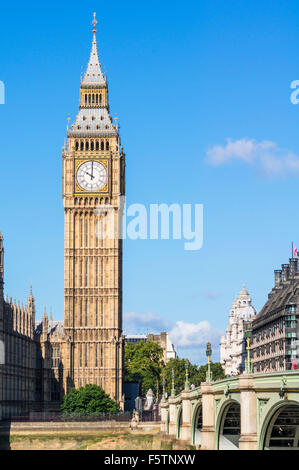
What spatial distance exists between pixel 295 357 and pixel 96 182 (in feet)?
158

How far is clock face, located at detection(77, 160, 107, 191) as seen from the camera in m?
157

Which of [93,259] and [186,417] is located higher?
[93,259]

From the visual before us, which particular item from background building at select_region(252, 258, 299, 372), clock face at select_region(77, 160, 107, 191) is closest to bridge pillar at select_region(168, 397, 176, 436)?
background building at select_region(252, 258, 299, 372)

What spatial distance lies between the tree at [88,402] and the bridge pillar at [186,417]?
4427cm

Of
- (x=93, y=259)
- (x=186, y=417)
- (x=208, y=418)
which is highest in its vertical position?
(x=93, y=259)

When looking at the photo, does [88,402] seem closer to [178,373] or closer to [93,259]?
[93,259]

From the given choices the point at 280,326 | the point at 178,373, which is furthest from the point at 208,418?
the point at 178,373

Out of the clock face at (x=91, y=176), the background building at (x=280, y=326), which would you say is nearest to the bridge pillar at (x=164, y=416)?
the background building at (x=280, y=326)

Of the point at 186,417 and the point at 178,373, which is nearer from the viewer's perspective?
the point at 186,417

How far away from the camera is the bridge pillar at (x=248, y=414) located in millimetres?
62344

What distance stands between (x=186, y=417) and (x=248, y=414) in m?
34.8

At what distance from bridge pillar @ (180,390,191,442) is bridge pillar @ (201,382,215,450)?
1602cm

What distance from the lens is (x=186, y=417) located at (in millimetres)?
96625

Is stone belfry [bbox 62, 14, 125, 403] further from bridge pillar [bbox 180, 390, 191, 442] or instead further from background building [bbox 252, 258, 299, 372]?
bridge pillar [bbox 180, 390, 191, 442]
